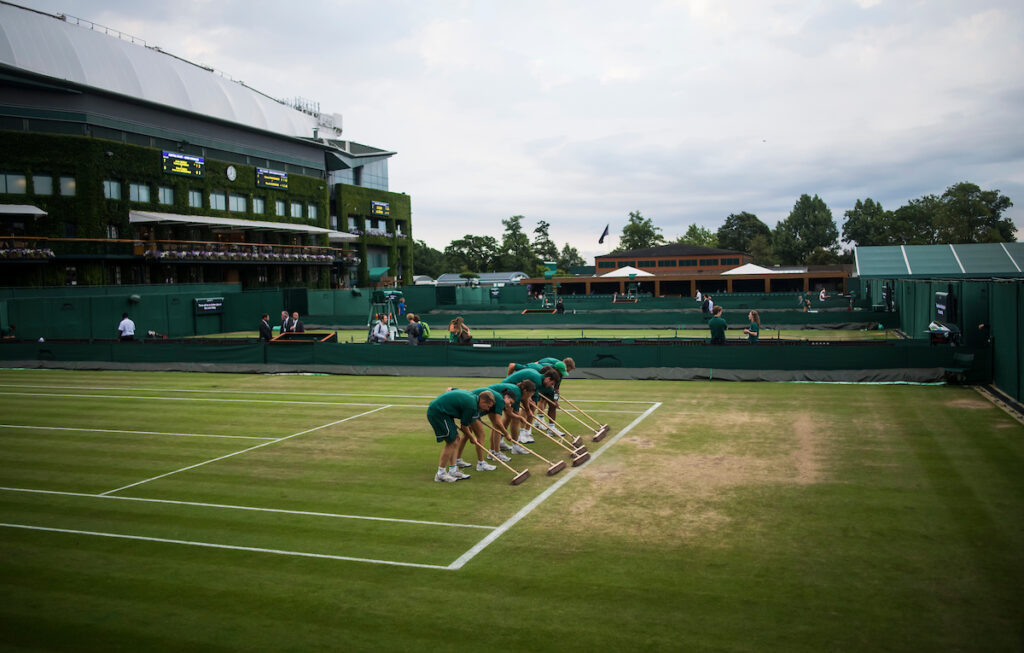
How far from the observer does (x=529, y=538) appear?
10258 millimetres

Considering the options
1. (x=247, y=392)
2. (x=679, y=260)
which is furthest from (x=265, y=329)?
(x=679, y=260)

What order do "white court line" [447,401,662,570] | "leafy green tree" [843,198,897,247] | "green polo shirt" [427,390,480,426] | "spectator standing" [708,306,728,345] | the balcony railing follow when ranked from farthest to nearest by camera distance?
"leafy green tree" [843,198,897,247]
the balcony railing
"spectator standing" [708,306,728,345]
"green polo shirt" [427,390,480,426]
"white court line" [447,401,662,570]

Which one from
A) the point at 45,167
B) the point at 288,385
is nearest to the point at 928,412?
the point at 288,385

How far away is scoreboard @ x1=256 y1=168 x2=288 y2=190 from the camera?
72.8 metres

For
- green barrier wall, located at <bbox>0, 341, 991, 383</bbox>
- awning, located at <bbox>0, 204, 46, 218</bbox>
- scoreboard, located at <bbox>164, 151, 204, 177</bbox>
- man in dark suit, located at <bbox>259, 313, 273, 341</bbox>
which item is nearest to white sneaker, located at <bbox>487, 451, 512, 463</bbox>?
green barrier wall, located at <bbox>0, 341, 991, 383</bbox>

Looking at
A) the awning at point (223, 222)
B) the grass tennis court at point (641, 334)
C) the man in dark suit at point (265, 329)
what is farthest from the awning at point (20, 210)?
the man in dark suit at point (265, 329)

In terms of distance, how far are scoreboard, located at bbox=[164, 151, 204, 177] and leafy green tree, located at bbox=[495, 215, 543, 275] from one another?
226ft

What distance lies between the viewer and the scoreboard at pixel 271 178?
72812 mm

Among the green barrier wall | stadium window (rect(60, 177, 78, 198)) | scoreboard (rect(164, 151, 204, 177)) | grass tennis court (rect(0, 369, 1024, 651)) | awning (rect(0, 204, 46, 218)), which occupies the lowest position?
grass tennis court (rect(0, 369, 1024, 651))

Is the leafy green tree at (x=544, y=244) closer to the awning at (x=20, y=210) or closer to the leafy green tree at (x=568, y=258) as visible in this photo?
the leafy green tree at (x=568, y=258)

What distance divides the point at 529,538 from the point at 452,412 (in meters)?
2.99

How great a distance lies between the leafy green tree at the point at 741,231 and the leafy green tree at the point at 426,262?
60852 millimetres

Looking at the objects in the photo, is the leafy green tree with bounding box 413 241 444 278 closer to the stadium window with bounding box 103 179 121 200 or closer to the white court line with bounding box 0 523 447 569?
the stadium window with bounding box 103 179 121 200

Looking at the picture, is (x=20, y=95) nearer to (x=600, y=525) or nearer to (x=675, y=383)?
(x=675, y=383)
